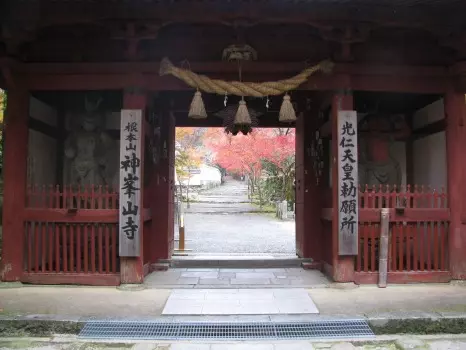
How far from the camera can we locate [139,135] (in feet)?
20.7

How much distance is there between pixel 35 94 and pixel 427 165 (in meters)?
7.51

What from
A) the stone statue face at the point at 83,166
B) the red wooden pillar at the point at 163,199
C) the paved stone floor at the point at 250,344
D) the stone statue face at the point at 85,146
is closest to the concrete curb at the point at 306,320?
the paved stone floor at the point at 250,344

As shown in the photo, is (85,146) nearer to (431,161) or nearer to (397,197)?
(397,197)

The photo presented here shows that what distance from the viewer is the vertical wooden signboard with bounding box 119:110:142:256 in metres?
6.21

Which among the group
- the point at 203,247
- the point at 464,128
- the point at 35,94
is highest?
the point at 35,94

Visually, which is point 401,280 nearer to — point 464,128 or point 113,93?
point 464,128

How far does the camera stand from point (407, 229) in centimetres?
655

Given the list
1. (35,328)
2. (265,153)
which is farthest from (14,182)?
(265,153)

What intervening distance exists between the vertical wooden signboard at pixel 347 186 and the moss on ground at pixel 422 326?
159 cm

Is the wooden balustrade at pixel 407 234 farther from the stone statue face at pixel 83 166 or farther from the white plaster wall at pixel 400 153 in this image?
the stone statue face at pixel 83 166

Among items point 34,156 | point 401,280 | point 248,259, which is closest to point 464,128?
point 401,280

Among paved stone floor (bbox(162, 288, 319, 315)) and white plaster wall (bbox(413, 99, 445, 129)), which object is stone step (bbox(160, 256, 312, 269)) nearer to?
paved stone floor (bbox(162, 288, 319, 315))

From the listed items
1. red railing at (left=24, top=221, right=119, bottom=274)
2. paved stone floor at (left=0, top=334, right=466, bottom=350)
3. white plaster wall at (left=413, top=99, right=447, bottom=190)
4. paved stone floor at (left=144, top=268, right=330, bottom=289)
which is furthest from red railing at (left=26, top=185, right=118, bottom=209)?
white plaster wall at (left=413, top=99, right=447, bottom=190)

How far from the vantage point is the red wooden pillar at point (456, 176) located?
257 inches
